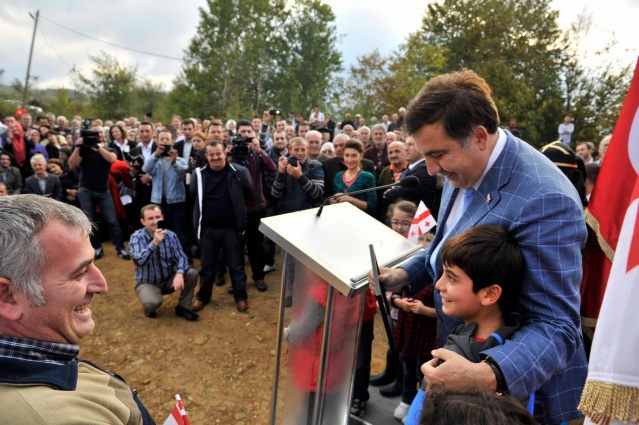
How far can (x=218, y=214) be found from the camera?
468 cm

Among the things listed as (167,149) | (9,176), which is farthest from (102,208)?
(9,176)

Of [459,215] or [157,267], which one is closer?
[459,215]

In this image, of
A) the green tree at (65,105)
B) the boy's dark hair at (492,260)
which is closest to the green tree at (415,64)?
the boy's dark hair at (492,260)

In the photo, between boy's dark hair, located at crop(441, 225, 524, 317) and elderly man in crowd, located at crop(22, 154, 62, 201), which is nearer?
boy's dark hair, located at crop(441, 225, 524, 317)

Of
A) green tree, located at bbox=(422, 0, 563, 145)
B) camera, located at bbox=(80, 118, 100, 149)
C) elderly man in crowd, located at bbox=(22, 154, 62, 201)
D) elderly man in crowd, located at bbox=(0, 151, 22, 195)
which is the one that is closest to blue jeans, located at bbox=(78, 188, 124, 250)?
elderly man in crowd, located at bbox=(22, 154, 62, 201)

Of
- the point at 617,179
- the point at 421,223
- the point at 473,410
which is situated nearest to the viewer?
the point at 473,410

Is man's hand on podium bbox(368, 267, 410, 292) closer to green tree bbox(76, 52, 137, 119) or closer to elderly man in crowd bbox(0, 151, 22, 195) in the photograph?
elderly man in crowd bbox(0, 151, 22, 195)

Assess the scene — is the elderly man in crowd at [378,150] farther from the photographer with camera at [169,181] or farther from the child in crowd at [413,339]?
the child in crowd at [413,339]

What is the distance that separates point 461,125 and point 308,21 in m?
39.2

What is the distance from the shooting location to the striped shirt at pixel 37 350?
1027mm

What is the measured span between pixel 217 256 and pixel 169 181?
1610mm

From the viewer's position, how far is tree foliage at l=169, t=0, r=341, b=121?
33469 millimetres

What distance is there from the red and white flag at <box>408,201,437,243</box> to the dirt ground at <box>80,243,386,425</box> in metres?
1.49

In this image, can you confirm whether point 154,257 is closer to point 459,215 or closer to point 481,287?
point 459,215
